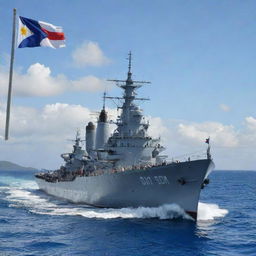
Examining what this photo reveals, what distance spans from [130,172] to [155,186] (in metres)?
2.38

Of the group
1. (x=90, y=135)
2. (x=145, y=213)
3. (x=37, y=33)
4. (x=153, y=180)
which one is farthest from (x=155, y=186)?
(x=90, y=135)

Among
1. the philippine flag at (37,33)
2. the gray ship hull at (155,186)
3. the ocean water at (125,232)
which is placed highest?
the philippine flag at (37,33)

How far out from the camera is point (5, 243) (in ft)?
63.3

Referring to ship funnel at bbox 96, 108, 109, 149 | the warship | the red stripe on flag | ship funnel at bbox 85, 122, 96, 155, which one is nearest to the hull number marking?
the warship

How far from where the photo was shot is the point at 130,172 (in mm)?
27578

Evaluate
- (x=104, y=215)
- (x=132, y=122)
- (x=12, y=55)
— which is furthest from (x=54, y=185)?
(x=12, y=55)

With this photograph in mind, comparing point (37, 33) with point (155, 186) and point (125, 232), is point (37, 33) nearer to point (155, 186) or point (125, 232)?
point (125, 232)

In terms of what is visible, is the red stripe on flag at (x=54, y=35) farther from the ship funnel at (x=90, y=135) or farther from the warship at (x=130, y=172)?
the ship funnel at (x=90, y=135)

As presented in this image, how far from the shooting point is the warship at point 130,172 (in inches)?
1007

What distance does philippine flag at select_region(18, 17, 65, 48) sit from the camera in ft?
43.5

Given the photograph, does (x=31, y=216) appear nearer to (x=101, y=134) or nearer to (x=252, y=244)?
(x=101, y=134)

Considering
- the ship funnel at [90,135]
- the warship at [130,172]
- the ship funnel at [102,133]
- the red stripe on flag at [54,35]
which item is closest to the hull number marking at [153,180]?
the warship at [130,172]

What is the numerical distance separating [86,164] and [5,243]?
2133 cm

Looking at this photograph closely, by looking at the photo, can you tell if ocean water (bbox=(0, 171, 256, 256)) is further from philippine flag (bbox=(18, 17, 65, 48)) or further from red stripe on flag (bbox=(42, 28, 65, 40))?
red stripe on flag (bbox=(42, 28, 65, 40))
